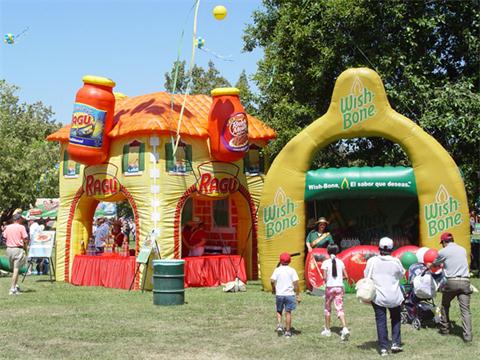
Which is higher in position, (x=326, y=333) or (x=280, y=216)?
(x=280, y=216)

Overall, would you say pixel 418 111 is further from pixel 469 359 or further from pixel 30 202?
pixel 30 202

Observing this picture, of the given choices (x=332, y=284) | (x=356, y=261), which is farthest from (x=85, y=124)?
(x=332, y=284)

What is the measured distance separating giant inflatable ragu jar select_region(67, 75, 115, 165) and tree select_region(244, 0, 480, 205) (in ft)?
15.7

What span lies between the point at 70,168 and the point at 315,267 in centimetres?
705

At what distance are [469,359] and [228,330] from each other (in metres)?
3.65

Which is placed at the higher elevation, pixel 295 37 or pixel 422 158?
pixel 295 37

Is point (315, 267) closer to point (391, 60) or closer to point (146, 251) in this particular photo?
point (146, 251)

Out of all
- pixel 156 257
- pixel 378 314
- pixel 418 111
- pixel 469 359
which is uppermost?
pixel 418 111

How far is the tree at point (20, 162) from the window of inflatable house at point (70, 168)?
64.6 feet

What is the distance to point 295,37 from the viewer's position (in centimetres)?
1745

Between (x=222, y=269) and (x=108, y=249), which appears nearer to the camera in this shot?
(x=222, y=269)

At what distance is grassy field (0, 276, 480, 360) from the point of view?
8.88 m

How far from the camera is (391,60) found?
1706 centimetres

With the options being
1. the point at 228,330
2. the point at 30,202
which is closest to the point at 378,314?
the point at 228,330
